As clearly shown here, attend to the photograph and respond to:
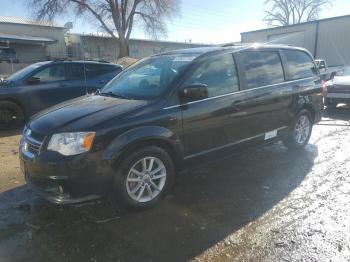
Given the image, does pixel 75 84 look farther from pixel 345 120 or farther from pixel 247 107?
pixel 345 120

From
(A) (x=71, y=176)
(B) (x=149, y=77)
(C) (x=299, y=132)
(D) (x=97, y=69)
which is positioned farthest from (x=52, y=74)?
(C) (x=299, y=132)

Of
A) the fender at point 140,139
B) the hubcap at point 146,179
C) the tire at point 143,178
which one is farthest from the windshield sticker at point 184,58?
the hubcap at point 146,179

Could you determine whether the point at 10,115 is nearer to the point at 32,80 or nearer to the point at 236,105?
the point at 32,80

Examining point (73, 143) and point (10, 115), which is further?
point (10, 115)

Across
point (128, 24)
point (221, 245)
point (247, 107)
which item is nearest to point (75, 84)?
point (247, 107)

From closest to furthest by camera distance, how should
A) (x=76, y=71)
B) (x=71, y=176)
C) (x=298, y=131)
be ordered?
(x=71, y=176)
(x=298, y=131)
(x=76, y=71)

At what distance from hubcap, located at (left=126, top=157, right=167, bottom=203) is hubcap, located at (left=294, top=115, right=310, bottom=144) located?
9.70 feet

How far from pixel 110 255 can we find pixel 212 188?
1796 millimetres

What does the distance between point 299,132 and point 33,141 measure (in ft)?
14.3

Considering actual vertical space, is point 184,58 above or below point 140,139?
above

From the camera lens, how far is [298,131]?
5832 millimetres

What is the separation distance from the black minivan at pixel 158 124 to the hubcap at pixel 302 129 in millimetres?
428

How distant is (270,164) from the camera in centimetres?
520

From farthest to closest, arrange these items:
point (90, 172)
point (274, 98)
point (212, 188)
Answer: point (274, 98), point (212, 188), point (90, 172)
